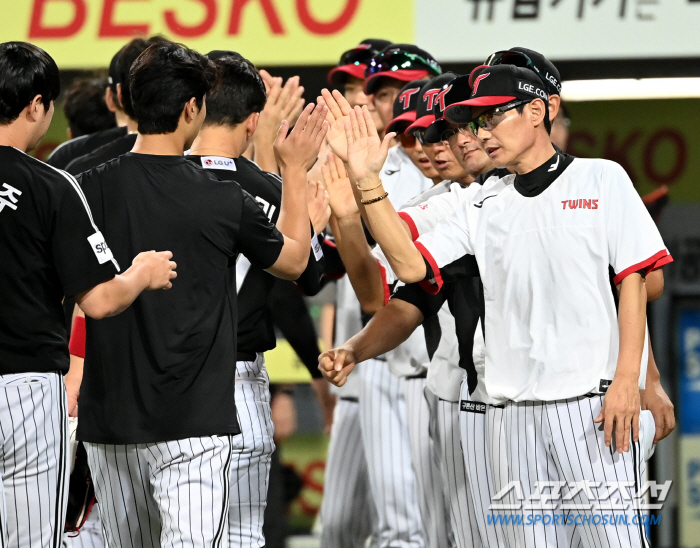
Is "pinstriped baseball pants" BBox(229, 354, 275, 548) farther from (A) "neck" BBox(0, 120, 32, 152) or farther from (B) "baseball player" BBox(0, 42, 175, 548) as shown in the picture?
(A) "neck" BBox(0, 120, 32, 152)

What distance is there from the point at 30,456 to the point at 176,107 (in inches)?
39.4

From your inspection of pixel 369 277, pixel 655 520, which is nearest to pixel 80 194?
pixel 369 277

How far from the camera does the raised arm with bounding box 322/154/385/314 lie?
341 cm

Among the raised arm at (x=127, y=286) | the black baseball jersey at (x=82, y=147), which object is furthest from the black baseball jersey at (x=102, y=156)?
the raised arm at (x=127, y=286)

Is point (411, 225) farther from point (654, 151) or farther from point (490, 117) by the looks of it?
point (654, 151)

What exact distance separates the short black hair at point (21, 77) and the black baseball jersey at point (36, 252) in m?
0.12

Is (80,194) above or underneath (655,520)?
above

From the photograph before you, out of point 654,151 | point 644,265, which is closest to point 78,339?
point 644,265

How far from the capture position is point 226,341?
2.82 m

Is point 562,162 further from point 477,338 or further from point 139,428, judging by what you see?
point 139,428

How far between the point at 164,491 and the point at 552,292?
1165mm

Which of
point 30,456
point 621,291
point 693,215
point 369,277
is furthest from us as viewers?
point 693,215

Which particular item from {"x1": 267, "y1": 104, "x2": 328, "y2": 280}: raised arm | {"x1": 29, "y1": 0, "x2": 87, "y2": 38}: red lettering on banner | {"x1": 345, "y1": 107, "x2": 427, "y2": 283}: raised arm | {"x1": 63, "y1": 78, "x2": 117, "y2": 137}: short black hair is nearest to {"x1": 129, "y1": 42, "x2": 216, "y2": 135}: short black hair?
{"x1": 267, "y1": 104, "x2": 328, "y2": 280}: raised arm

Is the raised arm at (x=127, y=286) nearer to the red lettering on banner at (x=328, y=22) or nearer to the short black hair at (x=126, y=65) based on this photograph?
the short black hair at (x=126, y=65)
